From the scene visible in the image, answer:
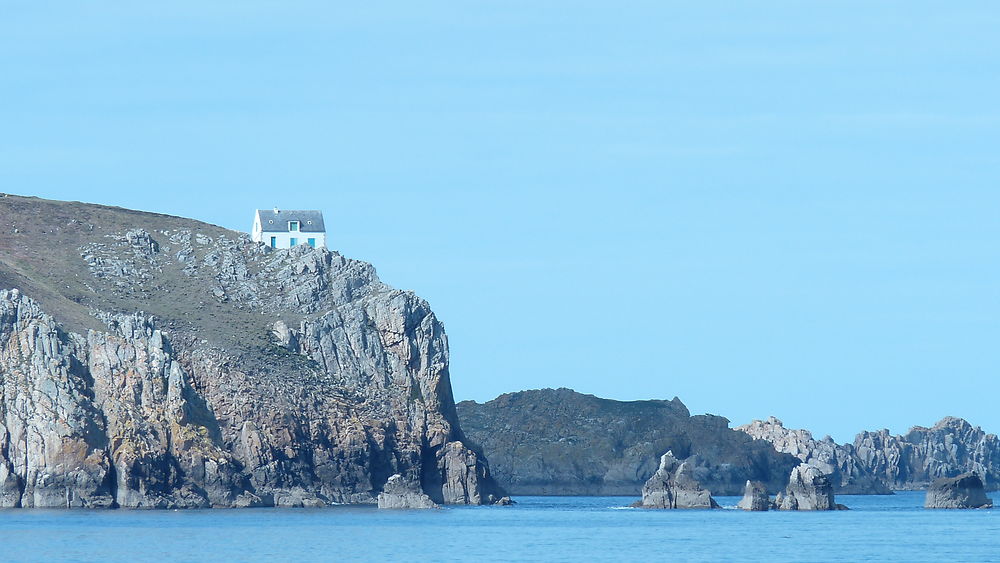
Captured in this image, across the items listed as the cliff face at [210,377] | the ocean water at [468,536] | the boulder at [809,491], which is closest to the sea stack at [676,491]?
the boulder at [809,491]

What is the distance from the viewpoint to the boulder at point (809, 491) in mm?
176250

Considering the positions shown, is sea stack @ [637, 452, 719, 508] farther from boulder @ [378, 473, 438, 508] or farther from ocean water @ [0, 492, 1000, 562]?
boulder @ [378, 473, 438, 508]

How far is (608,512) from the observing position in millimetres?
181500

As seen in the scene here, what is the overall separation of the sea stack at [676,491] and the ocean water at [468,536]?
1461 cm

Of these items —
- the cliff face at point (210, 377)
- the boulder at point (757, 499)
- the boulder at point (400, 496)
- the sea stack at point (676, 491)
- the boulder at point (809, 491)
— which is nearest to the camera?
the cliff face at point (210, 377)

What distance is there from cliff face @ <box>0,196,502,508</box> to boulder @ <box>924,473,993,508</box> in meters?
50.3

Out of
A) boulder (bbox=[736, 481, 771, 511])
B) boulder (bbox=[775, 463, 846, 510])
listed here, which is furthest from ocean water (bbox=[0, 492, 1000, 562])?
boulder (bbox=[736, 481, 771, 511])

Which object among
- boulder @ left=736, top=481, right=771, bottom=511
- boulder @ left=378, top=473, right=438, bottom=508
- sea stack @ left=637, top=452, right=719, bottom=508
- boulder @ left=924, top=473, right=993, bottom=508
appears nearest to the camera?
boulder @ left=378, top=473, right=438, bottom=508

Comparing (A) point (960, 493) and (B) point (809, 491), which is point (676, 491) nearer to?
(B) point (809, 491)

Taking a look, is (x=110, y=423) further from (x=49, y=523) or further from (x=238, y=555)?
(x=238, y=555)

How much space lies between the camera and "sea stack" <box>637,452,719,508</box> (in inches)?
7160

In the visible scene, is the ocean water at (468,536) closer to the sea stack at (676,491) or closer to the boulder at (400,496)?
the boulder at (400,496)

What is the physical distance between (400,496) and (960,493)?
6526 centimetres

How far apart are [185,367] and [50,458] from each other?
24610 millimetres
